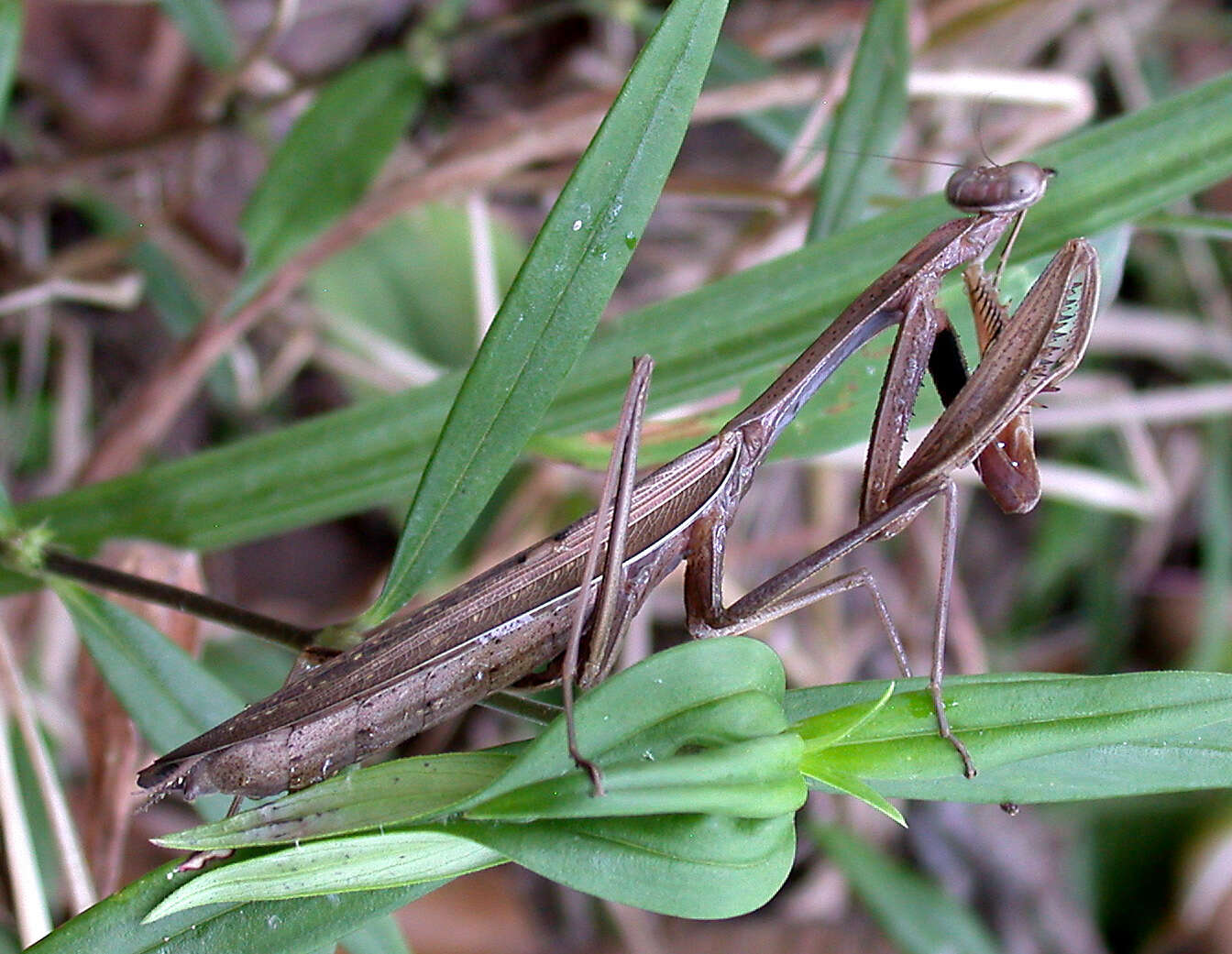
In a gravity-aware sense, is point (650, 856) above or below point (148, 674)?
above

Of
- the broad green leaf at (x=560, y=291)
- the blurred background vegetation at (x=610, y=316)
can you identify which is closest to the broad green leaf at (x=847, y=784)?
the broad green leaf at (x=560, y=291)

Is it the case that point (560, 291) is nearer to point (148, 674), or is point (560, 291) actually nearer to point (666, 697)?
point (666, 697)

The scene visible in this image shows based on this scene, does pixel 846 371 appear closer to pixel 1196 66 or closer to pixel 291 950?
pixel 291 950

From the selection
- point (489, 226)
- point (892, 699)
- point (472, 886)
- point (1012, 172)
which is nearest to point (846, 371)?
point (1012, 172)

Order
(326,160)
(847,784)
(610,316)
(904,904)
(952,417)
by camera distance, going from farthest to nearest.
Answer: (610,316) < (904,904) < (326,160) < (952,417) < (847,784)

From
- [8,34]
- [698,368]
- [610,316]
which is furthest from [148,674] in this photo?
[610,316]

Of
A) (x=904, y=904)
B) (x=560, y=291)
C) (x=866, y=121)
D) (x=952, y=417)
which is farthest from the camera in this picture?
(x=904, y=904)

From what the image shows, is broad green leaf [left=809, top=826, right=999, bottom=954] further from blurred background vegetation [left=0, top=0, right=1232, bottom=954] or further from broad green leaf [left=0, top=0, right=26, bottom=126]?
broad green leaf [left=0, top=0, right=26, bottom=126]
